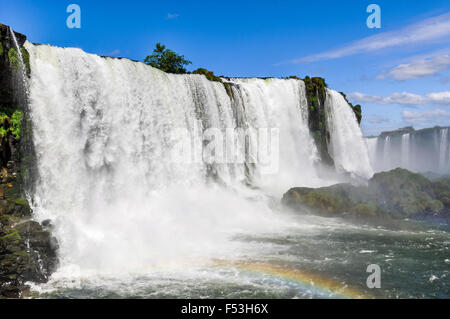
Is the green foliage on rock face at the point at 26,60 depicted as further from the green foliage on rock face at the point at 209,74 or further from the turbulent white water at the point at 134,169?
the green foliage on rock face at the point at 209,74

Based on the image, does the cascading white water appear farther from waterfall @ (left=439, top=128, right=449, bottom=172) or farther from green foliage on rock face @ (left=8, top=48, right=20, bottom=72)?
green foliage on rock face @ (left=8, top=48, right=20, bottom=72)

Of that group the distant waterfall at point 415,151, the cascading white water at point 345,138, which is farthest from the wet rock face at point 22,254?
the distant waterfall at point 415,151

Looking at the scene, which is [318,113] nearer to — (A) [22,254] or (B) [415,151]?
(B) [415,151]

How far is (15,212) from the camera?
1044cm

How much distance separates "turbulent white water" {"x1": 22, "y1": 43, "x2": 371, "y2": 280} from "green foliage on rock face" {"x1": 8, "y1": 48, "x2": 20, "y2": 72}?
2.41ft

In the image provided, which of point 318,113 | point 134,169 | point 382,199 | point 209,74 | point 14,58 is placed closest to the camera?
point 14,58

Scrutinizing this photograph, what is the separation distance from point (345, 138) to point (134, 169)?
65.3ft

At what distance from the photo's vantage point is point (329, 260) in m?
11.2

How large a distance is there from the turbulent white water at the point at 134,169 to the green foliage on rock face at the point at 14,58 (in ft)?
2.41

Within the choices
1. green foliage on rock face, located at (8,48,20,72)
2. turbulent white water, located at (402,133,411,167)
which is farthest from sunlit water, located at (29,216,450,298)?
turbulent white water, located at (402,133,411,167)

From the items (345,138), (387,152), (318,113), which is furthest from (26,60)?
(387,152)

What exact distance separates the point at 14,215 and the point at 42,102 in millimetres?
3937

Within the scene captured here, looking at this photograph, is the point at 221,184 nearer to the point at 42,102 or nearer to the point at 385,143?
the point at 42,102
